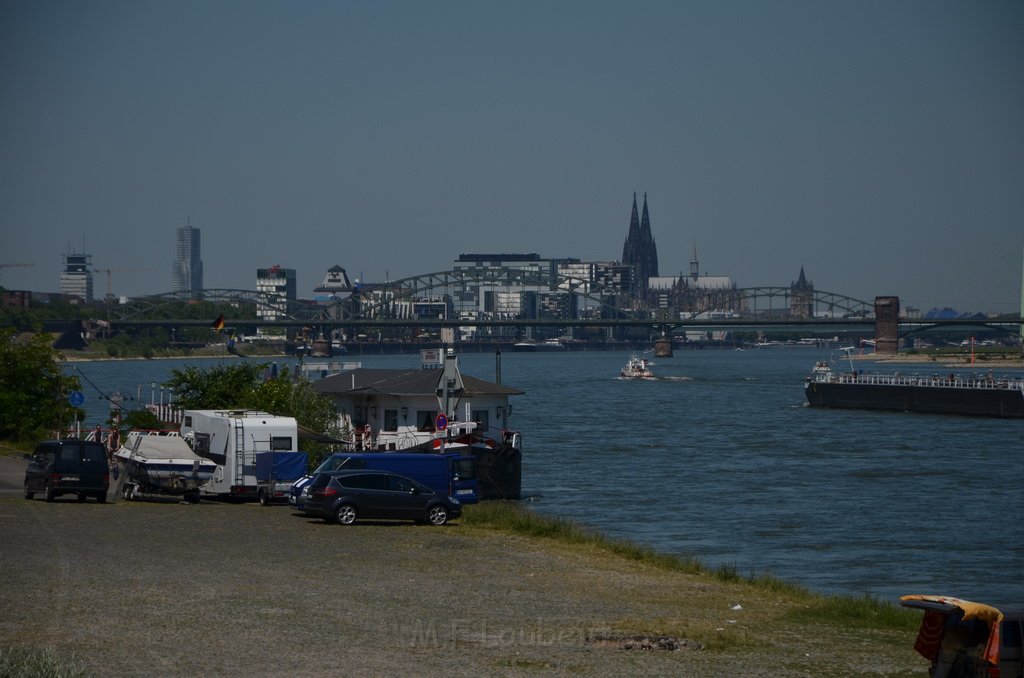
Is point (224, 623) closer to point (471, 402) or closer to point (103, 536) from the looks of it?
point (103, 536)

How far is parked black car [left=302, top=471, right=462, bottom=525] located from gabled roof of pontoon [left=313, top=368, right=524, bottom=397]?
595 inches

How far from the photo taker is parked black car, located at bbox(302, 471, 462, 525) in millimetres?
26719

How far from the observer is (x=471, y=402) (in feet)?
145

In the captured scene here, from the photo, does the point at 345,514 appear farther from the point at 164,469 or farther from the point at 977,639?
the point at 977,639

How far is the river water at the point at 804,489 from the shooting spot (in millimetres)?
29547

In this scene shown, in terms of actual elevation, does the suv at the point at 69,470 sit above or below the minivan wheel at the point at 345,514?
above

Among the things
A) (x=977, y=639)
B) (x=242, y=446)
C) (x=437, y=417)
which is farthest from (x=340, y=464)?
(x=977, y=639)

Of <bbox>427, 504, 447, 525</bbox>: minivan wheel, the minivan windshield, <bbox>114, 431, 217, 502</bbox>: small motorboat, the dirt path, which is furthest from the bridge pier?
the dirt path

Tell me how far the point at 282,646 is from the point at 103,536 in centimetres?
1017

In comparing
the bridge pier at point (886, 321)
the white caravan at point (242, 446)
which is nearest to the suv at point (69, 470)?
the white caravan at point (242, 446)

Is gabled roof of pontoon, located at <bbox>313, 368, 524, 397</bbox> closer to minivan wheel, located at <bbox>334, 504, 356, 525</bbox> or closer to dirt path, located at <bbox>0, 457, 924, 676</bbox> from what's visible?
minivan wheel, located at <bbox>334, 504, 356, 525</bbox>

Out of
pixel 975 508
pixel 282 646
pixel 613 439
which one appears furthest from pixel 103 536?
pixel 613 439

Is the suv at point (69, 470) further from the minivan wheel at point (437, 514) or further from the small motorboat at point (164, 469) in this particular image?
the minivan wheel at point (437, 514)

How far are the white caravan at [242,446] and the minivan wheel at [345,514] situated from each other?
564 cm
